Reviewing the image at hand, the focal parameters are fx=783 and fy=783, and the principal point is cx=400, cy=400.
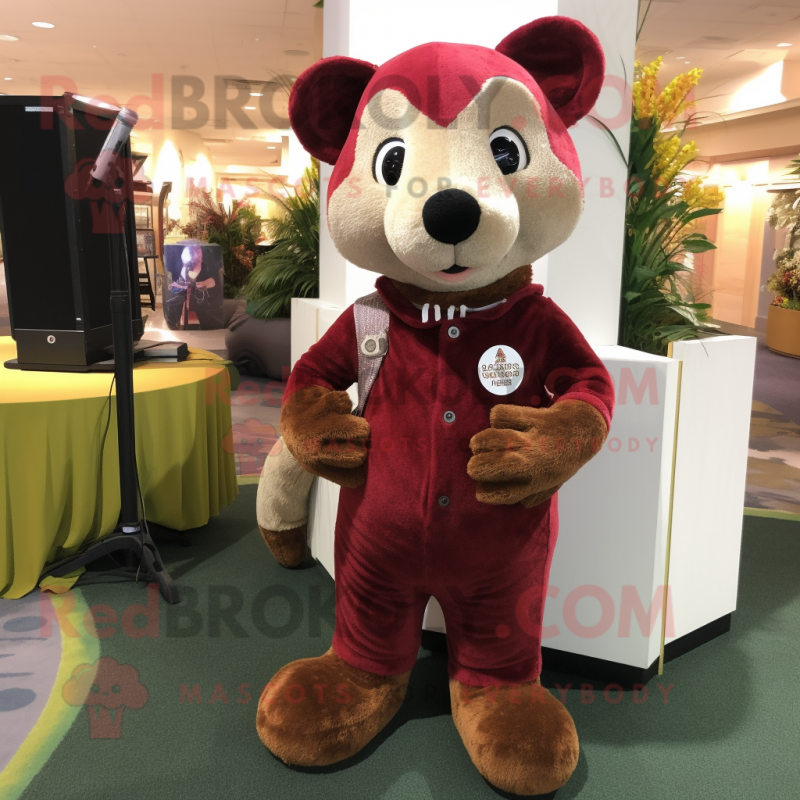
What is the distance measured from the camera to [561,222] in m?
1.44

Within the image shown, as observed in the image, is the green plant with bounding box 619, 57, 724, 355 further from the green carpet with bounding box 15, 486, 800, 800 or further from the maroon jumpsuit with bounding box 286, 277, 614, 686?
the green carpet with bounding box 15, 486, 800, 800

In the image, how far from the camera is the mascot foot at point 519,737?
4.92 ft

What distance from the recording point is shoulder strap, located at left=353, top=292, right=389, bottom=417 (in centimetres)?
158

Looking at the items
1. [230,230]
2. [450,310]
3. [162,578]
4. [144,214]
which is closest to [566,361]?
[450,310]

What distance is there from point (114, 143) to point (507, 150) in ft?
4.19

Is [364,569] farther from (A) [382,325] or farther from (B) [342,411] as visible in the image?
(A) [382,325]

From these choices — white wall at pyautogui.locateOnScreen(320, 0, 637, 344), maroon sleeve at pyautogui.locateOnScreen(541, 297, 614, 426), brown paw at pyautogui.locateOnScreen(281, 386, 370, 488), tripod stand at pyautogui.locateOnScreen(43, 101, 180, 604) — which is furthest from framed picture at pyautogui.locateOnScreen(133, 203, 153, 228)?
maroon sleeve at pyautogui.locateOnScreen(541, 297, 614, 426)

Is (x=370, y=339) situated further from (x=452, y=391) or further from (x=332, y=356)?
(x=452, y=391)

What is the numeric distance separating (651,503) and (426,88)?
3.65 ft

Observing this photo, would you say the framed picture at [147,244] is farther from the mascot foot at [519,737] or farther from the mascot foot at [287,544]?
the mascot foot at [519,737]

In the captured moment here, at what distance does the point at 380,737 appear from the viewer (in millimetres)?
1768

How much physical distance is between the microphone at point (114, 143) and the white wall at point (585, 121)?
2.24 feet

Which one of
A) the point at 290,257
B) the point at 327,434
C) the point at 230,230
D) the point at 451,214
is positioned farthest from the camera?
the point at 230,230

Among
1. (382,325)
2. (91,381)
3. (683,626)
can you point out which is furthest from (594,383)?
(91,381)
